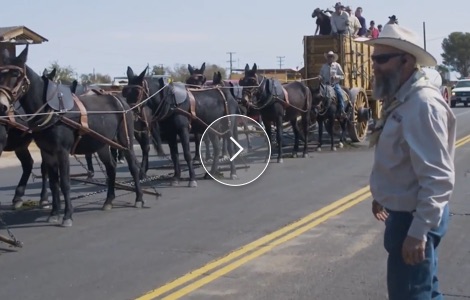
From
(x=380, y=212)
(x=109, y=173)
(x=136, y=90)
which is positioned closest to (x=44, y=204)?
(x=109, y=173)

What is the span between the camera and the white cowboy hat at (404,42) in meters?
4.75

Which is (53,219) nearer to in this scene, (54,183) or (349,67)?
(54,183)

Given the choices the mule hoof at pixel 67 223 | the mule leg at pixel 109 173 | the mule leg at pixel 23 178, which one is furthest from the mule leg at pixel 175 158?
the mule hoof at pixel 67 223

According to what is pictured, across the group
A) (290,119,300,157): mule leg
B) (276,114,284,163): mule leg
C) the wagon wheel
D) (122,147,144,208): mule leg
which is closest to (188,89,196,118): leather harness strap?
(122,147,144,208): mule leg

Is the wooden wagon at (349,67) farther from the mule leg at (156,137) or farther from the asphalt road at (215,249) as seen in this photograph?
the asphalt road at (215,249)

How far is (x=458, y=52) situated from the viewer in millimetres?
104312

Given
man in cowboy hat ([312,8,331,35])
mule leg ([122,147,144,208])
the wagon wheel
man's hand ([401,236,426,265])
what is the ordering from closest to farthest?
man's hand ([401,236,426,265]), mule leg ([122,147,144,208]), the wagon wheel, man in cowboy hat ([312,8,331,35])

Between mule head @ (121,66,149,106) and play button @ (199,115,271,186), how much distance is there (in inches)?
55.7

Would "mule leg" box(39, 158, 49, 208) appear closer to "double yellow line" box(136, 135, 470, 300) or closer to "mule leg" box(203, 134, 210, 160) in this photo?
"mule leg" box(203, 134, 210, 160)

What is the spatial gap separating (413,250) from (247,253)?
4.67 m

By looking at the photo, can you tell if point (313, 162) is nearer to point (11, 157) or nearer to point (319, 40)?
point (319, 40)

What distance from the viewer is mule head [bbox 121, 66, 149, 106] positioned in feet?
46.2

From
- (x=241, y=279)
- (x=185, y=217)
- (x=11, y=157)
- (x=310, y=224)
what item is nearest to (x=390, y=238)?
(x=241, y=279)

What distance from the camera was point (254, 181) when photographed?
15094 millimetres
